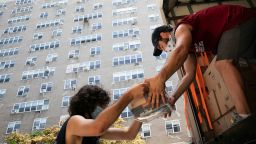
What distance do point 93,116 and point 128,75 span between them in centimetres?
3754

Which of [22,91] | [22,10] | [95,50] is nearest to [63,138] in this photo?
[22,91]

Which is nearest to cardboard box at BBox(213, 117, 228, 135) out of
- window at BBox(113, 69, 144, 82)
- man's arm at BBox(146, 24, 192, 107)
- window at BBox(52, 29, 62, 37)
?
man's arm at BBox(146, 24, 192, 107)

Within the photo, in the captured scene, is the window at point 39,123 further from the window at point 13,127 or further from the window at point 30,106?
the window at point 13,127

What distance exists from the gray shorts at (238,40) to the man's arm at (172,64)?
41 centimetres

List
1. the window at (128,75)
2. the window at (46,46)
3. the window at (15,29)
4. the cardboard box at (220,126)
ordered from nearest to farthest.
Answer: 1. the cardboard box at (220,126)
2. the window at (128,75)
3. the window at (46,46)
4. the window at (15,29)

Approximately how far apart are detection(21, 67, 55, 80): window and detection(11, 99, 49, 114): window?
438 centimetres

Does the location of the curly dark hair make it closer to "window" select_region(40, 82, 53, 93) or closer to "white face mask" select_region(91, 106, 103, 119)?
"white face mask" select_region(91, 106, 103, 119)

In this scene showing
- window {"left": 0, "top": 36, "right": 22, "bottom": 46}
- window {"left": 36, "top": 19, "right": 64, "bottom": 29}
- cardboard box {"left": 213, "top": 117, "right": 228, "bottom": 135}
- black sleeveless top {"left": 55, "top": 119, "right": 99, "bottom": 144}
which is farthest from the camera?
window {"left": 36, "top": 19, "right": 64, "bottom": 29}

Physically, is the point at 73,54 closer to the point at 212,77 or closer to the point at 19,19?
the point at 19,19

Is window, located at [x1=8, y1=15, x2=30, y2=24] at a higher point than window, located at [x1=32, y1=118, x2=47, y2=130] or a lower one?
higher

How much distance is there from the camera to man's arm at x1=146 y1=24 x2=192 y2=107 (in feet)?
8.29

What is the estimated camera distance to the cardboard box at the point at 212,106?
13.6 feet

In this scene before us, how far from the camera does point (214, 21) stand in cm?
362

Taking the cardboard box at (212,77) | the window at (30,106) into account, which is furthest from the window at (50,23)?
the cardboard box at (212,77)
